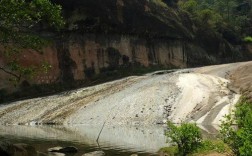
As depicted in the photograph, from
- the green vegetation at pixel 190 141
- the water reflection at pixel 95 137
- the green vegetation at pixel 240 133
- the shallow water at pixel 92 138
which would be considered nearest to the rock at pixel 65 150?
the shallow water at pixel 92 138

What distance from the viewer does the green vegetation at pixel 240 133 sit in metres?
13.8

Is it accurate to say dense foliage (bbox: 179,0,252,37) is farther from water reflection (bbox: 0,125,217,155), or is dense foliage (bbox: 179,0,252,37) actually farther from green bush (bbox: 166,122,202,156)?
green bush (bbox: 166,122,202,156)

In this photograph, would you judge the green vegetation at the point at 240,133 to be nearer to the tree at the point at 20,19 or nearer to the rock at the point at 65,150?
the rock at the point at 65,150

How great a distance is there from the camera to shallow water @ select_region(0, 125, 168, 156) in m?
30.2

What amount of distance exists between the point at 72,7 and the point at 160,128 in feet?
130

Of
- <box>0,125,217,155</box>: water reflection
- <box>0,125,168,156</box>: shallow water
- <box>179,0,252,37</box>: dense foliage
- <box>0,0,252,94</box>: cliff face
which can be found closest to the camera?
<box>0,125,168,156</box>: shallow water

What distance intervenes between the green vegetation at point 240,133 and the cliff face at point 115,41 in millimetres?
47402

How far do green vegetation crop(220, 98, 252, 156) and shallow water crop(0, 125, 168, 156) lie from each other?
27.6 feet

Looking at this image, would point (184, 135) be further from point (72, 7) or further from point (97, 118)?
point (72, 7)

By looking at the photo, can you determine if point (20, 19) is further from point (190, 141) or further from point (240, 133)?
point (240, 133)

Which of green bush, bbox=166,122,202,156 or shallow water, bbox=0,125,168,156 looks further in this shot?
shallow water, bbox=0,125,168,156

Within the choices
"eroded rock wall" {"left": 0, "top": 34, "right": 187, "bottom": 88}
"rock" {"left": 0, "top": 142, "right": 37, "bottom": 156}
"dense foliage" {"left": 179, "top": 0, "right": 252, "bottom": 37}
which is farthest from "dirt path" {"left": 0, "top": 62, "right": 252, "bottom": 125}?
"dense foliage" {"left": 179, "top": 0, "right": 252, "bottom": 37}

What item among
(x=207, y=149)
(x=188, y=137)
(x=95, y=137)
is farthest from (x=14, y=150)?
(x=95, y=137)

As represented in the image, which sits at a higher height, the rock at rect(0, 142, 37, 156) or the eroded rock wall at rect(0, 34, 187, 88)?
the eroded rock wall at rect(0, 34, 187, 88)
